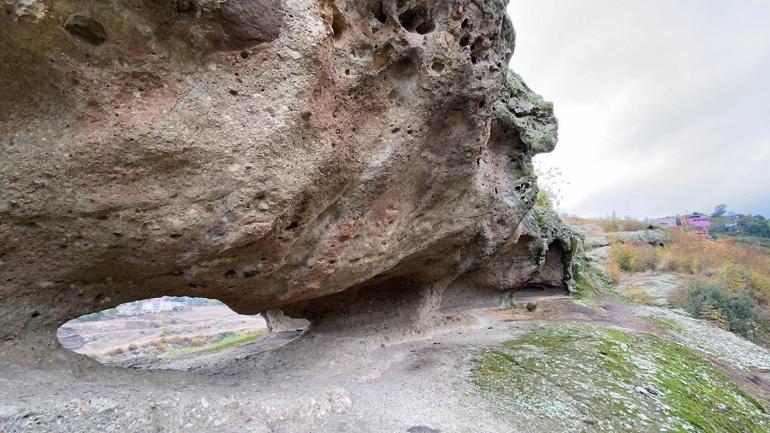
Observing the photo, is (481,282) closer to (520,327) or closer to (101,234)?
(520,327)

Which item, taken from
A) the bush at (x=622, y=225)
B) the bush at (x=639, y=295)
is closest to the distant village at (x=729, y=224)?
the bush at (x=622, y=225)

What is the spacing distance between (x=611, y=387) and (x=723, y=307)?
11744 millimetres

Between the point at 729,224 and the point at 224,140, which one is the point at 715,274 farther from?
the point at 729,224

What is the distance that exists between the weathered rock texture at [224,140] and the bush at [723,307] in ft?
39.1

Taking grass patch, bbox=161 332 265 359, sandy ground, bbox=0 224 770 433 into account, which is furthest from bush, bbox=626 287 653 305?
grass patch, bbox=161 332 265 359

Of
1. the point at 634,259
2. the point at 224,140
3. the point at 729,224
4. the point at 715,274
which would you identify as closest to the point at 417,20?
the point at 224,140

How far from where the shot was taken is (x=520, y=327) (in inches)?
291

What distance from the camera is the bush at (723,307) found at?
13.0m

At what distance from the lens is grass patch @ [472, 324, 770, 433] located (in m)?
4.16

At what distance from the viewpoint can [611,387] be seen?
4.70m

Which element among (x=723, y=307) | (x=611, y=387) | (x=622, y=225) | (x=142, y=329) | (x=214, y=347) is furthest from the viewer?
(x=622, y=225)

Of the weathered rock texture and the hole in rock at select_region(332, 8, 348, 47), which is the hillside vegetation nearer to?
the weathered rock texture

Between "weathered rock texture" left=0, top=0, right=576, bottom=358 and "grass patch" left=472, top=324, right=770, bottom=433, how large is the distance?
201cm

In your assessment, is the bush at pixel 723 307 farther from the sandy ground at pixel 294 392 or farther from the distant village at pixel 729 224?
the distant village at pixel 729 224
